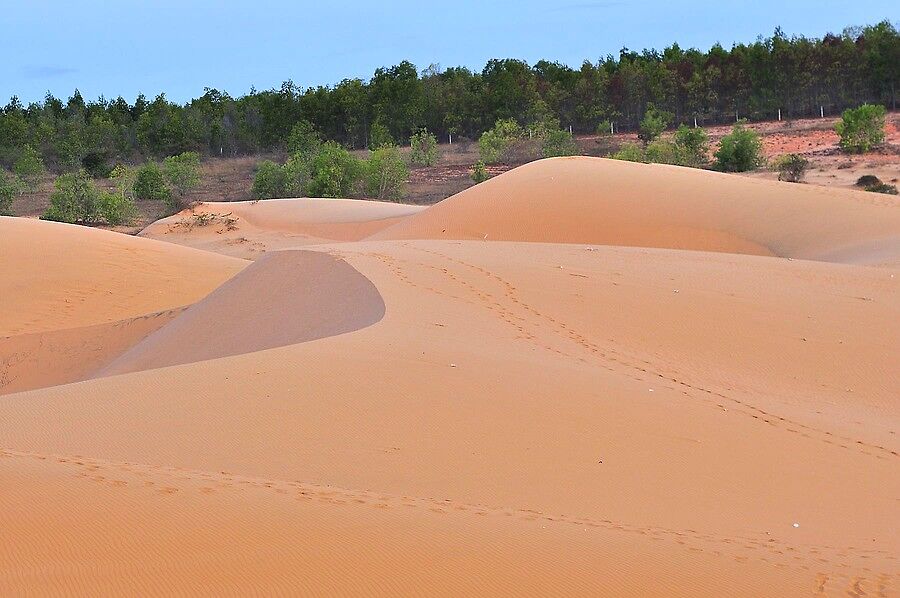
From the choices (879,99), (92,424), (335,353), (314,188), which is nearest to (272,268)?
(335,353)

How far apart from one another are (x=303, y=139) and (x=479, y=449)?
→ 48054mm

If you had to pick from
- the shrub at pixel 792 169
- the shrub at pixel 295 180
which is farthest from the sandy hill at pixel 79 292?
the shrub at pixel 792 169

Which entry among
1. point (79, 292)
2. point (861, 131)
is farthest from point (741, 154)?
point (79, 292)

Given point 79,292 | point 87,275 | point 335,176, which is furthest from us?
point 335,176

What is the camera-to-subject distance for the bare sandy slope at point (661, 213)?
18344 mm

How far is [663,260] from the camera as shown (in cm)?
1401

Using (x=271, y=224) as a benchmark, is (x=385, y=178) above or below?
above

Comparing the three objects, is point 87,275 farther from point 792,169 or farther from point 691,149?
point 691,149

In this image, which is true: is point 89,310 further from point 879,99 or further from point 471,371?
point 879,99

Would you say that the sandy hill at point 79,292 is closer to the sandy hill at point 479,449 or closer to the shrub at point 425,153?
the sandy hill at point 479,449

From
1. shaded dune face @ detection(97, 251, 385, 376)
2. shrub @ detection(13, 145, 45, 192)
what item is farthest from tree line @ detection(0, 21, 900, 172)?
shaded dune face @ detection(97, 251, 385, 376)

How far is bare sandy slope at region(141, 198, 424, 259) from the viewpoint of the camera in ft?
82.7

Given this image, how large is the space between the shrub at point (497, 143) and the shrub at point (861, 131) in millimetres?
14481

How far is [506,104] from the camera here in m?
56.5
